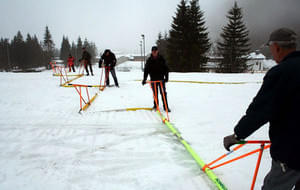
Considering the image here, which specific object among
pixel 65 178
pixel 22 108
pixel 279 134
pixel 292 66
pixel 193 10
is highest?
pixel 193 10

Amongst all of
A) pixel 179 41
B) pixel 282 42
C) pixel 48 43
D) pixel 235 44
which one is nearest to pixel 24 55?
pixel 48 43

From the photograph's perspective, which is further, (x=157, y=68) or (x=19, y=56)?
(x=19, y=56)

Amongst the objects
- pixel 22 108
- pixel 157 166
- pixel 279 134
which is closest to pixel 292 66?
pixel 279 134

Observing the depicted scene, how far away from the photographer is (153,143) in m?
3.50

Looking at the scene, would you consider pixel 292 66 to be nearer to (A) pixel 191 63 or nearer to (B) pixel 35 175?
(B) pixel 35 175

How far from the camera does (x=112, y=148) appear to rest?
332cm

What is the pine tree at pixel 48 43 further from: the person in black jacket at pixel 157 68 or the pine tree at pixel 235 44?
the person in black jacket at pixel 157 68

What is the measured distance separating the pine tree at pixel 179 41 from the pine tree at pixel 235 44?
Result: 5.96 metres

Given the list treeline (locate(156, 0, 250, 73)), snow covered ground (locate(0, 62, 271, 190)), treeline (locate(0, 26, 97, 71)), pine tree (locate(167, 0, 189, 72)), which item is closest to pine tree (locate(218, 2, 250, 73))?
treeline (locate(156, 0, 250, 73))

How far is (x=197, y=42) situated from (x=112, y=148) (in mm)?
26759

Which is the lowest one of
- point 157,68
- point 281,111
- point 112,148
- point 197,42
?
point 112,148

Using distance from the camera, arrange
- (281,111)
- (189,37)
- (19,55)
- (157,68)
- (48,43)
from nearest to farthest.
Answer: (281,111)
(157,68)
(189,37)
(19,55)
(48,43)

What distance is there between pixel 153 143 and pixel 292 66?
2655mm

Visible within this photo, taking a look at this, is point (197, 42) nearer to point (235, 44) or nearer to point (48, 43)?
point (235, 44)
